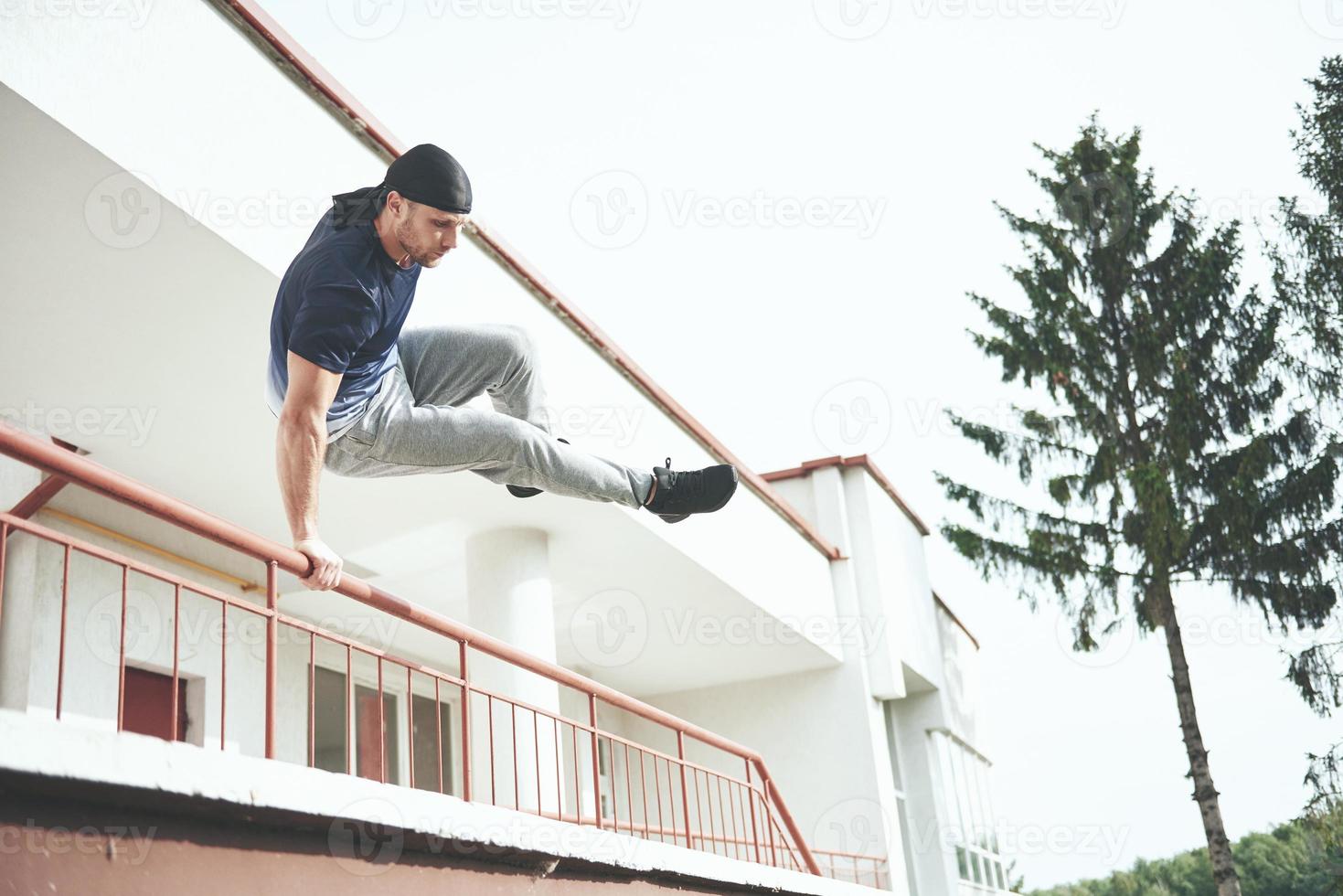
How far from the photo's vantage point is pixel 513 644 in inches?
378

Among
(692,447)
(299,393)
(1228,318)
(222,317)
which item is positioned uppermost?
(1228,318)

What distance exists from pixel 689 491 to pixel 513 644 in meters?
5.50

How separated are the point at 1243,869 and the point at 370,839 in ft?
164

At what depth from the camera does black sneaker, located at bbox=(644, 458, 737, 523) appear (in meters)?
4.42

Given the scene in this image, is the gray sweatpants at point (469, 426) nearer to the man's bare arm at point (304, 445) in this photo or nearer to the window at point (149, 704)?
the man's bare arm at point (304, 445)

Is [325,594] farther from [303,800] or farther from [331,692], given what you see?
[303,800]

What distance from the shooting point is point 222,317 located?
620 centimetres

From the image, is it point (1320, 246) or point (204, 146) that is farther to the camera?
point (1320, 246)

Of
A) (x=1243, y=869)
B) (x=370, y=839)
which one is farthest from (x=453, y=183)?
(x=1243, y=869)

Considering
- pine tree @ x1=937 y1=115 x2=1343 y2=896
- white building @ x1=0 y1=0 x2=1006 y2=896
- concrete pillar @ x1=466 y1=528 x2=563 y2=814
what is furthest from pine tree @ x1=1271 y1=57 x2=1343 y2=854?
concrete pillar @ x1=466 y1=528 x2=563 y2=814

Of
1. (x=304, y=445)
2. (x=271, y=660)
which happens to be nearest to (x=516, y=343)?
(x=304, y=445)

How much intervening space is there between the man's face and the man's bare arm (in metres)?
0.45

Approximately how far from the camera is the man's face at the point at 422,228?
3510 mm

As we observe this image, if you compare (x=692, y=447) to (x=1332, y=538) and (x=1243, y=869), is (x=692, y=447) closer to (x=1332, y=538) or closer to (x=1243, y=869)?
(x=1332, y=538)
